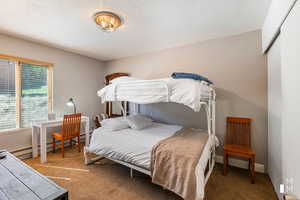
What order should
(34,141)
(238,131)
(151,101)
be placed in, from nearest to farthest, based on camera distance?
1. (151,101)
2. (238,131)
3. (34,141)

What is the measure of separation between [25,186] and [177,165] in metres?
1.41

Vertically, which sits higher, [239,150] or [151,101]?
[151,101]

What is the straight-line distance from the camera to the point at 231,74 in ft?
8.54

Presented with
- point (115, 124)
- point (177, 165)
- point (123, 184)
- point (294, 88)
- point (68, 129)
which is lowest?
point (123, 184)

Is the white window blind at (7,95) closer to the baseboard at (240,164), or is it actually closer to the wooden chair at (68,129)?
the wooden chair at (68,129)

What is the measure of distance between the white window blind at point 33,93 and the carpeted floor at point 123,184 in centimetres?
102

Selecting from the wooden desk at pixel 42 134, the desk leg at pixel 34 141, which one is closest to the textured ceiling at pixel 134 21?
the wooden desk at pixel 42 134

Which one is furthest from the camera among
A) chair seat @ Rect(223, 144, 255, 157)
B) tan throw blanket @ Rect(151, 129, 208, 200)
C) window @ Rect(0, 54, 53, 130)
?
window @ Rect(0, 54, 53, 130)

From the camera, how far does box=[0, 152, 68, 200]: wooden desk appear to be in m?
0.99

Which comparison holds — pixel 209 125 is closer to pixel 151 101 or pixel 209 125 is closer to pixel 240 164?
pixel 151 101

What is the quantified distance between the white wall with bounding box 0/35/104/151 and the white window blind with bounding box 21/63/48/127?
20 centimetres

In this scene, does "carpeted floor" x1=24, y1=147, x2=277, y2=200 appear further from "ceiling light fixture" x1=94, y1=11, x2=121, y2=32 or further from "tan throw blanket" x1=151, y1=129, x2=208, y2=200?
"ceiling light fixture" x1=94, y1=11, x2=121, y2=32

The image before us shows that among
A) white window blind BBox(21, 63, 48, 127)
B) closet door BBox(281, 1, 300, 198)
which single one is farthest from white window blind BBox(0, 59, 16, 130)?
closet door BBox(281, 1, 300, 198)

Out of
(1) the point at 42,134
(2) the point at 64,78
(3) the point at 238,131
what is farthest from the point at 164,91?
(2) the point at 64,78
